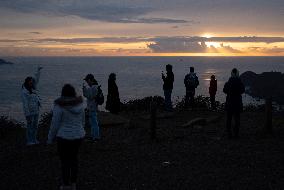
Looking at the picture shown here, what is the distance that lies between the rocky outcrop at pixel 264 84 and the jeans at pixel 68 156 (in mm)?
65615

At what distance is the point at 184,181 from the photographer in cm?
859

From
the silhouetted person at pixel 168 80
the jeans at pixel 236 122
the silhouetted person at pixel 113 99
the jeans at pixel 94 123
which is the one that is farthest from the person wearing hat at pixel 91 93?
the silhouetted person at pixel 168 80

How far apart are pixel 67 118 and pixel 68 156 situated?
0.66 m

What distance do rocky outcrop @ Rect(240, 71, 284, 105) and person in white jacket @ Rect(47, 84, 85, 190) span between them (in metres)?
65.7

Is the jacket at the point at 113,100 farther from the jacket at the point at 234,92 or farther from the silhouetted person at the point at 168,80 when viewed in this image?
the jacket at the point at 234,92

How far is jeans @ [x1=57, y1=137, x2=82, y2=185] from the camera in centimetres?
764

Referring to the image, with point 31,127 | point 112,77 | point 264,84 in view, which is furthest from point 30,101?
point 264,84

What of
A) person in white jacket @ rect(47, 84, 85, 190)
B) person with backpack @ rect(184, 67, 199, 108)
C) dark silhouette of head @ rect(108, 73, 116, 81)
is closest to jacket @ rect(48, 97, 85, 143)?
person in white jacket @ rect(47, 84, 85, 190)

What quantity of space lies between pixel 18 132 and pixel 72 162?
884 centimetres

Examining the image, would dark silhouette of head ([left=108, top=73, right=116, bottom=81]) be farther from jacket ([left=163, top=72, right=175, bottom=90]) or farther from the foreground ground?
jacket ([left=163, top=72, right=175, bottom=90])

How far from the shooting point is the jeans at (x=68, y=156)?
25.1ft

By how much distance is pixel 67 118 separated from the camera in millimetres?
7680

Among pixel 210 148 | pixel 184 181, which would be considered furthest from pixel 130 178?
pixel 210 148

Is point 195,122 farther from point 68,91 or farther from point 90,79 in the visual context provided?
point 68,91
